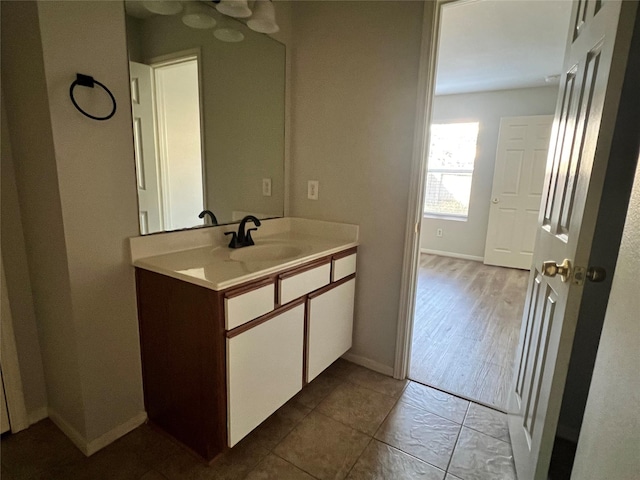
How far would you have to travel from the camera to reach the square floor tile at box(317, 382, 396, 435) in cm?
170

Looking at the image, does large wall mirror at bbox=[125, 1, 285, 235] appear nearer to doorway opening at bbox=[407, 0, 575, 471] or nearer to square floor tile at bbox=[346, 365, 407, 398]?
doorway opening at bbox=[407, 0, 575, 471]

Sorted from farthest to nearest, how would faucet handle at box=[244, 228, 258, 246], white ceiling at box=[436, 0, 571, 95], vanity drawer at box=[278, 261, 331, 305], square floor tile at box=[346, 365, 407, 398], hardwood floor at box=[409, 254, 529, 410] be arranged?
white ceiling at box=[436, 0, 571, 95]
hardwood floor at box=[409, 254, 529, 410]
square floor tile at box=[346, 365, 407, 398]
faucet handle at box=[244, 228, 258, 246]
vanity drawer at box=[278, 261, 331, 305]

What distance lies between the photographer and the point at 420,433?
1641mm

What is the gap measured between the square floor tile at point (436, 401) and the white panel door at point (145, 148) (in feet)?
5.33

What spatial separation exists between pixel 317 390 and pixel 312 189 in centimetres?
124

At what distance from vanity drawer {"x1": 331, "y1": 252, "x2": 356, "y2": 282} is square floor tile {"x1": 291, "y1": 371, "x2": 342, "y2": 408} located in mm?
645

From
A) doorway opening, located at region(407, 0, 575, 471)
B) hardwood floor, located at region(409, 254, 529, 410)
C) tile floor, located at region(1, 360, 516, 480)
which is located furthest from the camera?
doorway opening, located at region(407, 0, 575, 471)

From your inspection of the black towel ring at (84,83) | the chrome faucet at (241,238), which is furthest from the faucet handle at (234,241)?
the black towel ring at (84,83)

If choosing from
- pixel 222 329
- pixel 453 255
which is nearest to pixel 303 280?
pixel 222 329

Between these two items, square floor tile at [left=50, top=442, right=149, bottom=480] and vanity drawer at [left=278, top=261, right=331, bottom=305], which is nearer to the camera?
square floor tile at [left=50, top=442, right=149, bottom=480]

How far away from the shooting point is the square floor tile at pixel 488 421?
5.44 ft

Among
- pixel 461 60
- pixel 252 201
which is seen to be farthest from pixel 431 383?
pixel 461 60

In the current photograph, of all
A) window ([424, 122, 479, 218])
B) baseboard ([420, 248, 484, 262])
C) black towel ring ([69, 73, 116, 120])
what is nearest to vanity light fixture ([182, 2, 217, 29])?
black towel ring ([69, 73, 116, 120])

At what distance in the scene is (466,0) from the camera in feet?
5.41
